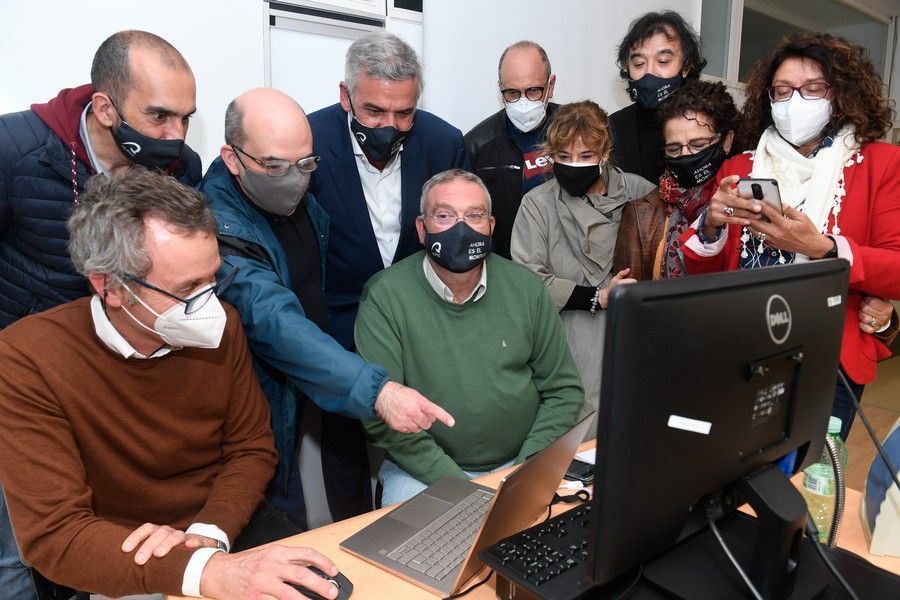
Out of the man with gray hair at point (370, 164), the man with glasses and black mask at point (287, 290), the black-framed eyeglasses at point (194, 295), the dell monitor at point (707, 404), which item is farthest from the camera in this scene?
the man with gray hair at point (370, 164)

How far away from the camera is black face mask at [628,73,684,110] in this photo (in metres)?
2.52

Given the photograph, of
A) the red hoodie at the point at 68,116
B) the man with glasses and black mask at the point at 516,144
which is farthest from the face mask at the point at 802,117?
the red hoodie at the point at 68,116

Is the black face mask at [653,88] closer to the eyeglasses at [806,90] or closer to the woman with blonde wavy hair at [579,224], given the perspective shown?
the woman with blonde wavy hair at [579,224]

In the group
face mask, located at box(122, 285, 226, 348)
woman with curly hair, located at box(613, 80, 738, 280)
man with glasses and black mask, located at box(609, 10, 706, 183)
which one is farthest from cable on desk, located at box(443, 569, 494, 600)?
man with glasses and black mask, located at box(609, 10, 706, 183)

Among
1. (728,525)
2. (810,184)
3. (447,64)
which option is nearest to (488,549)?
(728,525)

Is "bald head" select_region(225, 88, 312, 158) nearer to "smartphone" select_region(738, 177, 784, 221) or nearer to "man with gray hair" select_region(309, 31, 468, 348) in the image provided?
"man with gray hair" select_region(309, 31, 468, 348)

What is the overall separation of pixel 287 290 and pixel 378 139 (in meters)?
0.69

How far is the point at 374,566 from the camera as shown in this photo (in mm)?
1144

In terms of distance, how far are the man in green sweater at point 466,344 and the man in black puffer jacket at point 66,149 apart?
0.75 metres

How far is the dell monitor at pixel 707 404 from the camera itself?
709 millimetres

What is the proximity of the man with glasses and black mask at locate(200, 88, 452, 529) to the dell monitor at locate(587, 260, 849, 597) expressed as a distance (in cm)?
70

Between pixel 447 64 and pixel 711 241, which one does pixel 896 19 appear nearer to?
pixel 447 64

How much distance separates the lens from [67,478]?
129cm

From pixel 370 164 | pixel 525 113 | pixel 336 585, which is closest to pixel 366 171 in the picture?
pixel 370 164
